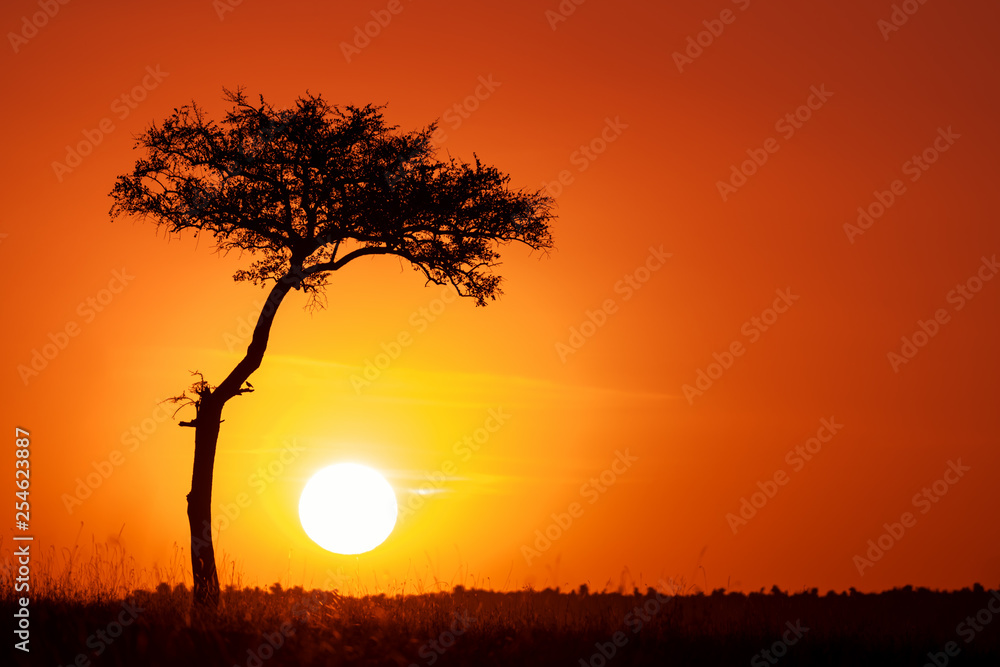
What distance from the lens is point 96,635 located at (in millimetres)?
17141

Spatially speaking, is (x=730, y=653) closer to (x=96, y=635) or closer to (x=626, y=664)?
(x=626, y=664)

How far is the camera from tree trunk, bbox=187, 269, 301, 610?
2162cm

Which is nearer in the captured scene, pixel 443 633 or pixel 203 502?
pixel 443 633

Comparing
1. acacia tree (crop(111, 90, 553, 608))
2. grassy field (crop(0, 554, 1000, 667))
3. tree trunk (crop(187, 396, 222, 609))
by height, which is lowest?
grassy field (crop(0, 554, 1000, 667))

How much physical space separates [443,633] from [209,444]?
7934 millimetres

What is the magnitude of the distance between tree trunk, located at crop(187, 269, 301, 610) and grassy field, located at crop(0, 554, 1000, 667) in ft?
2.65

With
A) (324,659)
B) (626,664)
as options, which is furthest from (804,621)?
(324,659)

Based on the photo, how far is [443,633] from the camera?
58.4ft

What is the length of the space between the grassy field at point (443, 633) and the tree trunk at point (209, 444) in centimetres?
81

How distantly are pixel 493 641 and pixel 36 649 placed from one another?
788 centimetres

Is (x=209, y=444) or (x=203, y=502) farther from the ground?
(x=209, y=444)

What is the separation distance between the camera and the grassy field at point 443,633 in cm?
1673

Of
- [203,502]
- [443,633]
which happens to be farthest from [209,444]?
[443,633]

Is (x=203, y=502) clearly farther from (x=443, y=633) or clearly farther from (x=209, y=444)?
(x=443, y=633)
